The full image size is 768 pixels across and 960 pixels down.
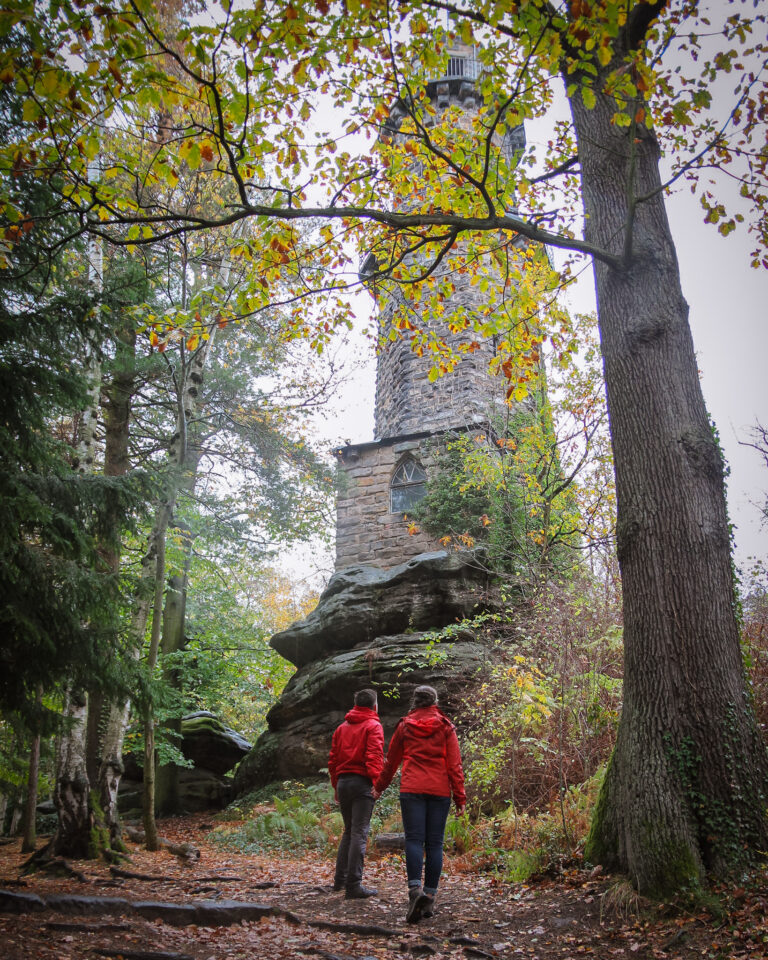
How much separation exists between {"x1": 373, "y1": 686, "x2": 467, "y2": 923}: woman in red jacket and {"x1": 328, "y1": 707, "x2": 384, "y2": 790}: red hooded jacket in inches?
24.9

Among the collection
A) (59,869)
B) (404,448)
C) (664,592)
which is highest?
(404,448)

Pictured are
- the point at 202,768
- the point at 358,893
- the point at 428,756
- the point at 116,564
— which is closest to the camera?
the point at 428,756

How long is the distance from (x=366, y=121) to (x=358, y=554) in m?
11.1

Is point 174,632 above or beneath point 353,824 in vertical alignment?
above


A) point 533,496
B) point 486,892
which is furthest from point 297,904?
point 533,496

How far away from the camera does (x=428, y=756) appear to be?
5.30 metres

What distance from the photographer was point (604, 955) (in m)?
3.66

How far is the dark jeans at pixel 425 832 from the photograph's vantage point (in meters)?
5.07

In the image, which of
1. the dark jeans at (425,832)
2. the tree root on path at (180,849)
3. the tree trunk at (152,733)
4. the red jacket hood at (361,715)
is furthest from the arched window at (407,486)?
the dark jeans at (425,832)

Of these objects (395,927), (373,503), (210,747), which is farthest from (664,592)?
(210,747)

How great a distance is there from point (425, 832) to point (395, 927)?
0.72 meters

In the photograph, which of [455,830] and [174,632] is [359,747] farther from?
[174,632]

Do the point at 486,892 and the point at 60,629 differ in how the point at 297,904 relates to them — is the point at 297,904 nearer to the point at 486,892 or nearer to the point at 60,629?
the point at 486,892

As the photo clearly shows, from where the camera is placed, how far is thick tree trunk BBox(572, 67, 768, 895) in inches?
163
